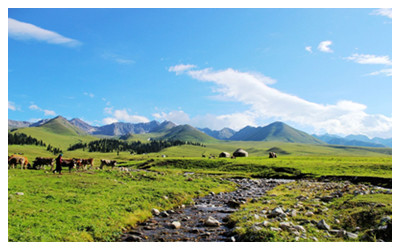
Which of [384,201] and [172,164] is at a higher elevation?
[384,201]

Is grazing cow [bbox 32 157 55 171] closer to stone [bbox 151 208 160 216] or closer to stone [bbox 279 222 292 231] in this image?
stone [bbox 151 208 160 216]

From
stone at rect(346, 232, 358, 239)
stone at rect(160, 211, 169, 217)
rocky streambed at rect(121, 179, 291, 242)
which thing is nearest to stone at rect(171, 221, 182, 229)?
rocky streambed at rect(121, 179, 291, 242)

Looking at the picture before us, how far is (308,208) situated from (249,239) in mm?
9608

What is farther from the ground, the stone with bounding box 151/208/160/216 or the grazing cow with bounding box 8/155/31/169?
the grazing cow with bounding box 8/155/31/169

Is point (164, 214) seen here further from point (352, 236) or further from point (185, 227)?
point (352, 236)

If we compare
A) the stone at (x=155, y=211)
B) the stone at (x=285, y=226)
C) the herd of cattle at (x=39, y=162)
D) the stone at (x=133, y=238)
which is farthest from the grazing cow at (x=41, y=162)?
the stone at (x=285, y=226)

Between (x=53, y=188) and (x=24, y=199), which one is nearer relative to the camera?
(x=24, y=199)

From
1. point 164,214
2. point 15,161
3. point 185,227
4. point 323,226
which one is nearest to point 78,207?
point 164,214

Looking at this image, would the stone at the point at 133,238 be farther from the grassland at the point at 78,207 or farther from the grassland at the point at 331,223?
the grassland at the point at 331,223

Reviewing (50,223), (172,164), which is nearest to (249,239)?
(50,223)
